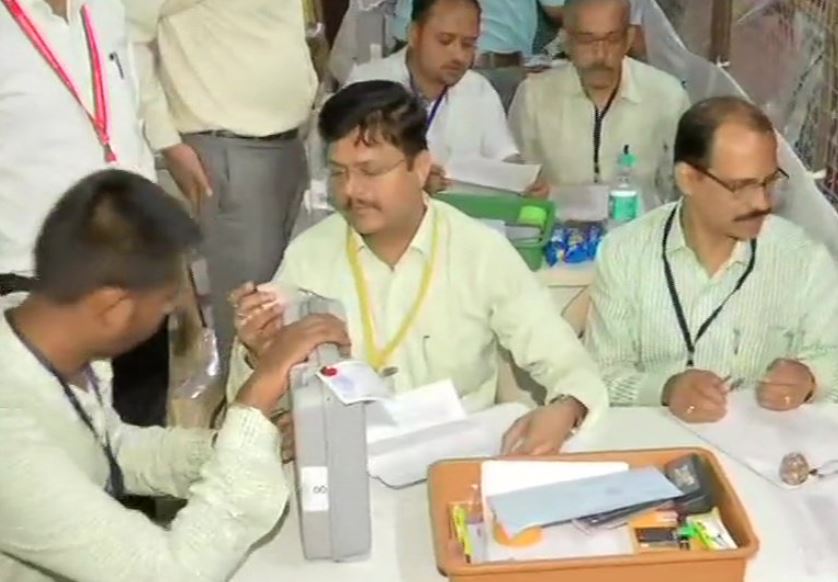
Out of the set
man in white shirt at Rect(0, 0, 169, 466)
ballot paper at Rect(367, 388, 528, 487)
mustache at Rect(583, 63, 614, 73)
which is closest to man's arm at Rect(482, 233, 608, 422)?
ballot paper at Rect(367, 388, 528, 487)

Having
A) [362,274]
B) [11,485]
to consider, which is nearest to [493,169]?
[362,274]

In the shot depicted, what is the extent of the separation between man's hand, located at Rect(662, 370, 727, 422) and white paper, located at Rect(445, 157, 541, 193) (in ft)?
3.36

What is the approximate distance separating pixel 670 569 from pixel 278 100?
1792 millimetres

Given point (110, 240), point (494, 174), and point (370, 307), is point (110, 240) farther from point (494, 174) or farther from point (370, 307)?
point (494, 174)

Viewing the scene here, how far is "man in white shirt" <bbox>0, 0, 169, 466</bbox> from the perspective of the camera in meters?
2.12

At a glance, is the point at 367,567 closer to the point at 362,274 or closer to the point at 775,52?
the point at 362,274

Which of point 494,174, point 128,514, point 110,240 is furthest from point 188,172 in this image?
point 128,514

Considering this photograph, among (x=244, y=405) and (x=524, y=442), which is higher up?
(x=244, y=405)

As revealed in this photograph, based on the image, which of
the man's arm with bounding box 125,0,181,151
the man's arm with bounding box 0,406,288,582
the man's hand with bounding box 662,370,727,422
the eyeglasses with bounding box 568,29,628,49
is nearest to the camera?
the man's arm with bounding box 0,406,288,582

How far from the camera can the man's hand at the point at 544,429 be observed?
1908 millimetres

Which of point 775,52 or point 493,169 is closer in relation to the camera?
point 493,169

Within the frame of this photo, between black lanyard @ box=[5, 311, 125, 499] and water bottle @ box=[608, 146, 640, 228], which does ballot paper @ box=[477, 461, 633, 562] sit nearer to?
black lanyard @ box=[5, 311, 125, 499]

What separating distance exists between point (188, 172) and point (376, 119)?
30.2 inches

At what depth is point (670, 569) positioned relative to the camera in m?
1.59
